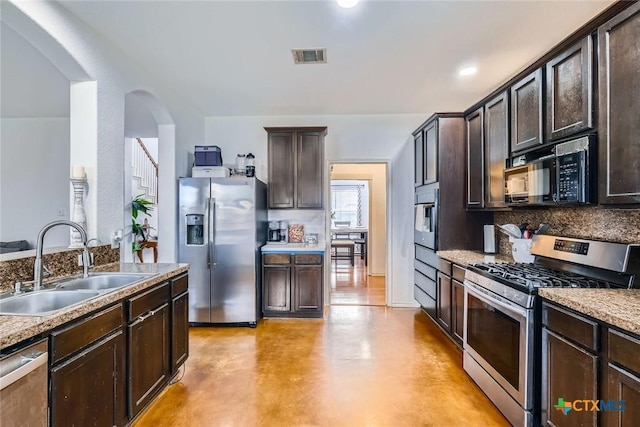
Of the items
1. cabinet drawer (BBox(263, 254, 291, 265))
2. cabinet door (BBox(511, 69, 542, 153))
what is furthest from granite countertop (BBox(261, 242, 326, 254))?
cabinet door (BBox(511, 69, 542, 153))

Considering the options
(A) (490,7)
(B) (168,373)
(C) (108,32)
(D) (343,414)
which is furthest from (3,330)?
(A) (490,7)

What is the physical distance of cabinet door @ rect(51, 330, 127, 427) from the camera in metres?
1.32

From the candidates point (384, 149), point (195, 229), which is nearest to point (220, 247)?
point (195, 229)

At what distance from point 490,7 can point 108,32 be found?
2.83 metres

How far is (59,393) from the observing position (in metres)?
1.31

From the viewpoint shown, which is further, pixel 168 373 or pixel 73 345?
pixel 168 373

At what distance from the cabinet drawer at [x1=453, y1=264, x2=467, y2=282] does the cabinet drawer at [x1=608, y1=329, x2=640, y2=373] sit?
4.40ft

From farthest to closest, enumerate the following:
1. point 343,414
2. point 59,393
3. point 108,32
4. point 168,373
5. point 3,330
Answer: point 108,32 → point 168,373 → point 343,414 → point 59,393 → point 3,330

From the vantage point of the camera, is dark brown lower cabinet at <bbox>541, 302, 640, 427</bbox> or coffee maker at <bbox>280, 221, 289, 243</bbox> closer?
dark brown lower cabinet at <bbox>541, 302, 640, 427</bbox>

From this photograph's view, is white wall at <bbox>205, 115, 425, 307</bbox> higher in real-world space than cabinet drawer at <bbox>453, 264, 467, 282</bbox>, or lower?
higher

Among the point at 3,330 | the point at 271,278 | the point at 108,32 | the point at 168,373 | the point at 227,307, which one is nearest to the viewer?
the point at 3,330

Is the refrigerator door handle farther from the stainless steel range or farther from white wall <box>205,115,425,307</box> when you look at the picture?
the stainless steel range

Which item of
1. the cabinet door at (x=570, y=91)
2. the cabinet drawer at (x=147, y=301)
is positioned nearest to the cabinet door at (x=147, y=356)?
the cabinet drawer at (x=147, y=301)

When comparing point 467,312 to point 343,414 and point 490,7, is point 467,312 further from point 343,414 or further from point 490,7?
point 490,7
